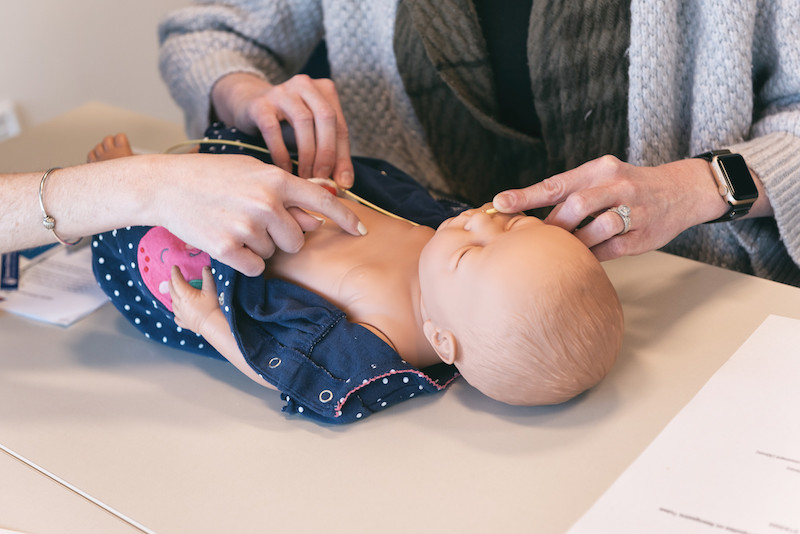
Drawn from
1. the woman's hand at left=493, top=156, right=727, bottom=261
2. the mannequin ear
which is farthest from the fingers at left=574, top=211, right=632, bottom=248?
the mannequin ear

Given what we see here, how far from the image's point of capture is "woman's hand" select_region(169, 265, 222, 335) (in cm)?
112

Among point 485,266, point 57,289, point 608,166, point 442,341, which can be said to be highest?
point 608,166

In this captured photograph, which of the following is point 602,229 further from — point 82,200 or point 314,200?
point 82,200

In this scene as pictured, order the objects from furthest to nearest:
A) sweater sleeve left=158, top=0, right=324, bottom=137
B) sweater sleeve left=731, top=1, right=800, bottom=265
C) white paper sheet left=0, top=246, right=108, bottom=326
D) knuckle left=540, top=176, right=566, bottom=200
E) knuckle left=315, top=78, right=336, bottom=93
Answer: sweater sleeve left=158, top=0, right=324, bottom=137 → knuckle left=315, top=78, right=336, bottom=93 → white paper sheet left=0, top=246, right=108, bottom=326 → sweater sleeve left=731, top=1, right=800, bottom=265 → knuckle left=540, top=176, right=566, bottom=200

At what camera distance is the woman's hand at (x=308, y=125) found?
129cm

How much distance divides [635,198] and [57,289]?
103cm

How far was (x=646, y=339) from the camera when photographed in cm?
109

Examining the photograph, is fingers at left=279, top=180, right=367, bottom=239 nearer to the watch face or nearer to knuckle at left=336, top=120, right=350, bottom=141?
knuckle at left=336, top=120, right=350, bottom=141

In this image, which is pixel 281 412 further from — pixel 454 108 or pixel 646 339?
pixel 454 108

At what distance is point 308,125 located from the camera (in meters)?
1.29

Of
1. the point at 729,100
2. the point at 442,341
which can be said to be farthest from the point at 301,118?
the point at 729,100

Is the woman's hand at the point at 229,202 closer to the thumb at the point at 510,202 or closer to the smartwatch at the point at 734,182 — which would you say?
the thumb at the point at 510,202

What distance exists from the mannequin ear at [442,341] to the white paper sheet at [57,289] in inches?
24.9

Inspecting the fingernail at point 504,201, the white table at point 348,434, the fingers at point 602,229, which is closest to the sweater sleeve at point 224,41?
the white table at point 348,434
